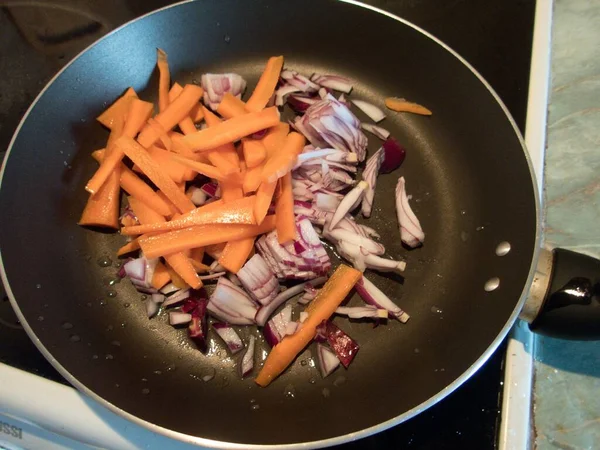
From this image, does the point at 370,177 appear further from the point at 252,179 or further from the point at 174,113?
the point at 174,113

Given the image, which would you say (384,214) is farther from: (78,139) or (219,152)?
(78,139)

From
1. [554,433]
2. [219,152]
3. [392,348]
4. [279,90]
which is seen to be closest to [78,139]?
[219,152]

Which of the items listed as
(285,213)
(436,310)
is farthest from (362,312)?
(285,213)

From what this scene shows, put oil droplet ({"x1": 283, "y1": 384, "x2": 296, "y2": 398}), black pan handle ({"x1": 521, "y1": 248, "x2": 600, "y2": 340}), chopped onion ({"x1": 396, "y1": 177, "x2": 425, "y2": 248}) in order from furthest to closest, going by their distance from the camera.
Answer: chopped onion ({"x1": 396, "y1": 177, "x2": 425, "y2": 248}) → oil droplet ({"x1": 283, "y1": 384, "x2": 296, "y2": 398}) → black pan handle ({"x1": 521, "y1": 248, "x2": 600, "y2": 340})

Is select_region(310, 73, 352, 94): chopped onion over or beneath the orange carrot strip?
over

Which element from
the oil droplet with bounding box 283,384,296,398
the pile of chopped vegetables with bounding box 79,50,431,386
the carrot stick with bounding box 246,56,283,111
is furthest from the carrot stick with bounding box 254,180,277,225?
the oil droplet with bounding box 283,384,296,398

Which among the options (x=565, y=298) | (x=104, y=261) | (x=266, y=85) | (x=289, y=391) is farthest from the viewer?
(x=266, y=85)

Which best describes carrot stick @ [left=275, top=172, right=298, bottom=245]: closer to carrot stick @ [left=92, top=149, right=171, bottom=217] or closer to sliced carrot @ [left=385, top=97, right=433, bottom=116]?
carrot stick @ [left=92, top=149, right=171, bottom=217]
